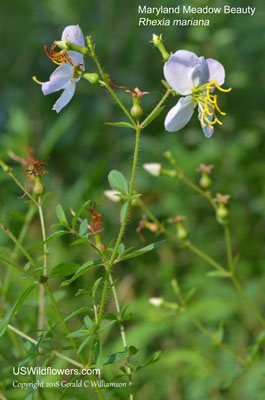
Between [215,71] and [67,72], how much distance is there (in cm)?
24

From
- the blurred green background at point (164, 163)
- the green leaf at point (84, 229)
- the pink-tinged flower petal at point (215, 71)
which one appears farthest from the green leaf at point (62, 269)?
the blurred green background at point (164, 163)

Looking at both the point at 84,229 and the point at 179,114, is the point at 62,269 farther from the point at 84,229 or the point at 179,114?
the point at 179,114

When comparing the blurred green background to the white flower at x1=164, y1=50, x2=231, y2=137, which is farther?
the blurred green background

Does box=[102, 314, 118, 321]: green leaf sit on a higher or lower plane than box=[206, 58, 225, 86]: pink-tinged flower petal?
lower

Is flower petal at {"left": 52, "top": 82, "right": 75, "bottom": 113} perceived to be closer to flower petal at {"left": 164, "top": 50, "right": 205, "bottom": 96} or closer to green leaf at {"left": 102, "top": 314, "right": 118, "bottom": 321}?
flower petal at {"left": 164, "top": 50, "right": 205, "bottom": 96}

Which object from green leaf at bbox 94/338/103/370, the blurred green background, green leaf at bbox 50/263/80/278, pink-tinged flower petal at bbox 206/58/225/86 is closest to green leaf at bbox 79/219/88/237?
green leaf at bbox 50/263/80/278

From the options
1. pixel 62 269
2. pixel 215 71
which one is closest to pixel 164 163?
pixel 215 71

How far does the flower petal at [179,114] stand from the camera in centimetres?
84

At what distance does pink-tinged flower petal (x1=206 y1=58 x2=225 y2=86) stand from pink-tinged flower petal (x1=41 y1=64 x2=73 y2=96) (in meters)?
0.23

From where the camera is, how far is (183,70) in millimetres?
855

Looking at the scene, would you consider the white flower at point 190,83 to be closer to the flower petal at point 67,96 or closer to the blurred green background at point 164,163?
the flower petal at point 67,96

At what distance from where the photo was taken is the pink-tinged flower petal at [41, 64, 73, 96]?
0.86m

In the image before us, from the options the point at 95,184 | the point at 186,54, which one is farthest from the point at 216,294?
the point at 186,54

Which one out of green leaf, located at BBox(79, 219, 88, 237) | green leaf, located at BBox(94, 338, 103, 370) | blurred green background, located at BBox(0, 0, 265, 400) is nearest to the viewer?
green leaf, located at BBox(94, 338, 103, 370)
